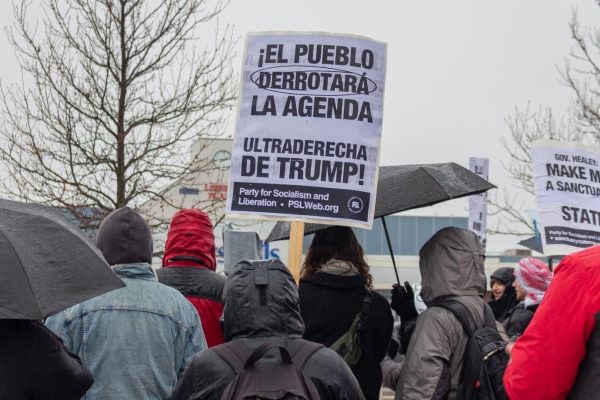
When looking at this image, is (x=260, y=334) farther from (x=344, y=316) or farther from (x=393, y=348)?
(x=393, y=348)

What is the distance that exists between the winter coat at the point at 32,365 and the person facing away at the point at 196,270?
227cm

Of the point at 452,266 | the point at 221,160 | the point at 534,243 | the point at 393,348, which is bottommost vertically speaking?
the point at 393,348

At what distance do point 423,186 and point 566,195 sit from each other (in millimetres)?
2516

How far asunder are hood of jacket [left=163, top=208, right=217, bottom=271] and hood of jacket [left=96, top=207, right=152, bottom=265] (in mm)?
1103

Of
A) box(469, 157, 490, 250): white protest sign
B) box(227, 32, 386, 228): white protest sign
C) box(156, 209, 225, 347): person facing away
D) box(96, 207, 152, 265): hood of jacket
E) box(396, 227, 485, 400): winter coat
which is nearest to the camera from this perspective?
box(96, 207, 152, 265): hood of jacket

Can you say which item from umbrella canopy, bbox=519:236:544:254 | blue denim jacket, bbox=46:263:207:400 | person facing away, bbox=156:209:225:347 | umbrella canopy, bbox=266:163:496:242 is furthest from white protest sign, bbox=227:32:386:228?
umbrella canopy, bbox=519:236:544:254

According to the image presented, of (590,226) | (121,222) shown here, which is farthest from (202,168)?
(121,222)

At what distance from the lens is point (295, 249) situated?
216 inches

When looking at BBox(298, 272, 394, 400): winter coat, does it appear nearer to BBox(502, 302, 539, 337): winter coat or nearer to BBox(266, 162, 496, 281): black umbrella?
BBox(266, 162, 496, 281): black umbrella

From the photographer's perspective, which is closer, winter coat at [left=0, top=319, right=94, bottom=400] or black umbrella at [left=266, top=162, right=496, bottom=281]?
winter coat at [left=0, top=319, right=94, bottom=400]

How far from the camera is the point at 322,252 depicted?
5.59 m

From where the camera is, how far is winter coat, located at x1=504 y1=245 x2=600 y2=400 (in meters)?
3.27

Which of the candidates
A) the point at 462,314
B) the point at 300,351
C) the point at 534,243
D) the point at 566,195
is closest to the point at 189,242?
the point at 462,314

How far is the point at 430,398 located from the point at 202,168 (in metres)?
11.1
